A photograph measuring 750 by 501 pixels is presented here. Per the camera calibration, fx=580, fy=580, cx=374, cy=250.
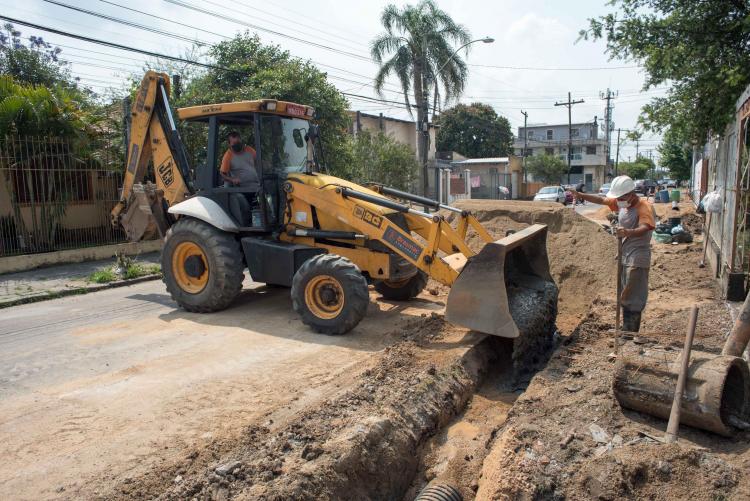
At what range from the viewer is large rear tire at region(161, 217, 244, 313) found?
7961 mm

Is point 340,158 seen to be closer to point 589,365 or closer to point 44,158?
point 44,158

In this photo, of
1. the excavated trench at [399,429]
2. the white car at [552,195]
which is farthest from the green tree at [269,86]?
the white car at [552,195]

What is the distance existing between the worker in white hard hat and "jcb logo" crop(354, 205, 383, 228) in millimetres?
2768

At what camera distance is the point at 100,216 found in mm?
14211

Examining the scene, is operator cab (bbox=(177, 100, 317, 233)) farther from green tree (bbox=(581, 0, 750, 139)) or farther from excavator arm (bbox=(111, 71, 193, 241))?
green tree (bbox=(581, 0, 750, 139))

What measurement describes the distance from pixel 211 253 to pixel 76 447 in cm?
395

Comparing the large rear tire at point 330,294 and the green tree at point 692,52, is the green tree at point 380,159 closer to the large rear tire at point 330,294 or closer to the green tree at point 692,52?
the green tree at point 692,52

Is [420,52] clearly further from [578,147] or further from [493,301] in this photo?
[578,147]

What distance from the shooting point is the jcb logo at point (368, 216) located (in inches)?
291

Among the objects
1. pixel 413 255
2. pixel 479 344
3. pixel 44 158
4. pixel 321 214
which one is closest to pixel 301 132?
pixel 321 214

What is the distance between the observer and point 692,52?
11.9 meters

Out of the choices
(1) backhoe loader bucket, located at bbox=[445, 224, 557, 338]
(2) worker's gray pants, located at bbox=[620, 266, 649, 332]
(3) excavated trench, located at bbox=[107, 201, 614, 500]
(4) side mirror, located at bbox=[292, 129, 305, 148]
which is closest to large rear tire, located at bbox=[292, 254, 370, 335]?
(3) excavated trench, located at bbox=[107, 201, 614, 500]

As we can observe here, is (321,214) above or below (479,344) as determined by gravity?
above

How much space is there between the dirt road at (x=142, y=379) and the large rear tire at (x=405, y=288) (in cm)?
20
